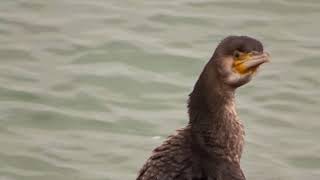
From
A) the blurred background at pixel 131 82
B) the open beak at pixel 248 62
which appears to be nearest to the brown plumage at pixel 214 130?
the open beak at pixel 248 62

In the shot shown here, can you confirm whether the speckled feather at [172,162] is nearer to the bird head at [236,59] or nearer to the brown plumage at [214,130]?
the brown plumage at [214,130]

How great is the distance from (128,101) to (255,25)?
1.76 meters

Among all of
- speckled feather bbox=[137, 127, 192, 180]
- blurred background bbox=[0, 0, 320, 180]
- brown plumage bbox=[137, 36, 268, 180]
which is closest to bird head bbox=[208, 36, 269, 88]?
brown plumage bbox=[137, 36, 268, 180]

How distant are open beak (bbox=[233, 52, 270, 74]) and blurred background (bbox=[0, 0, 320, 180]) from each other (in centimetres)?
180

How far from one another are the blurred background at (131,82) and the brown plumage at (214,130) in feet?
5.37

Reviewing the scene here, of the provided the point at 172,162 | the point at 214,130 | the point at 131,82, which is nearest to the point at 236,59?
the point at 214,130

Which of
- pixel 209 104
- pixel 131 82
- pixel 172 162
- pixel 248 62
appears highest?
pixel 131 82

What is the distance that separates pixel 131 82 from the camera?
33.8 ft

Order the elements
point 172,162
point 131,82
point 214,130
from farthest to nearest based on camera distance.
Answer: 1. point 131,82
2. point 214,130
3. point 172,162

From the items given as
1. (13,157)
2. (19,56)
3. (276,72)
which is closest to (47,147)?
(13,157)

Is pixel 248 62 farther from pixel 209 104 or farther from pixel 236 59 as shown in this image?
pixel 209 104

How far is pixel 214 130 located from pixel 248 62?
43 centimetres

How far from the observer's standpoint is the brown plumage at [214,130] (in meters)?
7.02

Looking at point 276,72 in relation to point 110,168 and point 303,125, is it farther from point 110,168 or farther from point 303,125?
point 110,168
